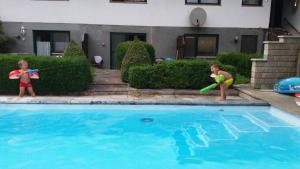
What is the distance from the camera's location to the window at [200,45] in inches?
667

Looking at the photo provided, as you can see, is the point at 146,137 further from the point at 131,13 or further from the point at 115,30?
the point at 131,13

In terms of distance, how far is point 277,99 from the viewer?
9523 mm

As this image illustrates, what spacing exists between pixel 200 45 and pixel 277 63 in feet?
21.4

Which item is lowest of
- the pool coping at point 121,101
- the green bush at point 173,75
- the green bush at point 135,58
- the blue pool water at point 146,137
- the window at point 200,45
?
the blue pool water at point 146,137

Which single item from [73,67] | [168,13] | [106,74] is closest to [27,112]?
[73,67]

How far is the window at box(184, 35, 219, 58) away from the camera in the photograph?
55.6 feet

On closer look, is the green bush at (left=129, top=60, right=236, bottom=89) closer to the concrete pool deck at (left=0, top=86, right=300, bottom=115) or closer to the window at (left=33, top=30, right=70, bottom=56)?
the concrete pool deck at (left=0, top=86, right=300, bottom=115)

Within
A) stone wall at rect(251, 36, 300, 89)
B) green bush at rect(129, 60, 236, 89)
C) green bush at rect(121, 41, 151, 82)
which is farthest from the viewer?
green bush at rect(121, 41, 151, 82)

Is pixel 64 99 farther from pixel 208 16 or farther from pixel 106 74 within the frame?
pixel 208 16

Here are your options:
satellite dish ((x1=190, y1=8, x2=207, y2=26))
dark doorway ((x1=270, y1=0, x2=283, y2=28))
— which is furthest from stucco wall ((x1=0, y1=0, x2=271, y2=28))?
dark doorway ((x1=270, y1=0, x2=283, y2=28))

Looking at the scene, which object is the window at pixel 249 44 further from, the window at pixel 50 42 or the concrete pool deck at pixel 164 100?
the window at pixel 50 42

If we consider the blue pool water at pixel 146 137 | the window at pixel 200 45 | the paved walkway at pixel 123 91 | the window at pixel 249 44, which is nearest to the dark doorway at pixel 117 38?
the window at pixel 200 45

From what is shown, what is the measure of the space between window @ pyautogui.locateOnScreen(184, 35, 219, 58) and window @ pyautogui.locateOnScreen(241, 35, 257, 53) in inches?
61.5

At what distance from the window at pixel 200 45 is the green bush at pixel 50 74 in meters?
8.20
